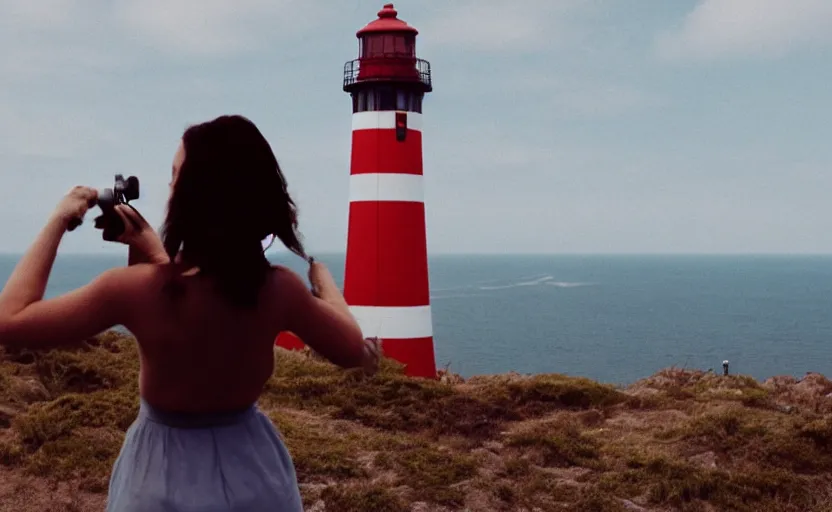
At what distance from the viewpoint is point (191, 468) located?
257cm

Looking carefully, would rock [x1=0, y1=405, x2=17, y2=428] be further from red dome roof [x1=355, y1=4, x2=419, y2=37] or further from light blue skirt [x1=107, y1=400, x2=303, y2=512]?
red dome roof [x1=355, y1=4, x2=419, y2=37]

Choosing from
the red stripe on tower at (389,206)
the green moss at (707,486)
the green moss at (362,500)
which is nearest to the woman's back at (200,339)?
the green moss at (362,500)

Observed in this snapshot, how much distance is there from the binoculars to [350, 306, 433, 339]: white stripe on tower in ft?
42.6

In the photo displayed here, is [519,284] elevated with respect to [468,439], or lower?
lower

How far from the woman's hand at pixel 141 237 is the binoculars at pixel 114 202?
0.02m

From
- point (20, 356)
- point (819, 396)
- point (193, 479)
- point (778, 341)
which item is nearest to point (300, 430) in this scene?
point (20, 356)

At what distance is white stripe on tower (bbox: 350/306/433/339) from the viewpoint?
51.4 feet

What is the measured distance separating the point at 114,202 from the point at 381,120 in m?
13.0

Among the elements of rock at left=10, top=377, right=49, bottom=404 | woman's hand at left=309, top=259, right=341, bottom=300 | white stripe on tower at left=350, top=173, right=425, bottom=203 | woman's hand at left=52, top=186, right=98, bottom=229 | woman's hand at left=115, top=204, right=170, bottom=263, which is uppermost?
white stripe on tower at left=350, top=173, right=425, bottom=203

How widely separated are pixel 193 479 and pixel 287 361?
27.7 ft

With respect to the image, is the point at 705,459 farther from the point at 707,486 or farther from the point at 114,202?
the point at 114,202

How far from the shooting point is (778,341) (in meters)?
66.7

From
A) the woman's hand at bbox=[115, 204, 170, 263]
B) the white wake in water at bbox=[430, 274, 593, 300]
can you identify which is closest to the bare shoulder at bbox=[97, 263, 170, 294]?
the woman's hand at bbox=[115, 204, 170, 263]

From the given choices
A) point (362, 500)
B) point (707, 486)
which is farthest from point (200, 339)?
point (707, 486)
